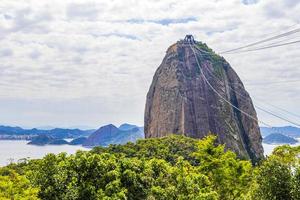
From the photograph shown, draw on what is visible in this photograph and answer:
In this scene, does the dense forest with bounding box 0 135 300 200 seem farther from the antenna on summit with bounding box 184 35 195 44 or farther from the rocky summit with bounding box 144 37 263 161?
the antenna on summit with bounding box 184 35 195 44

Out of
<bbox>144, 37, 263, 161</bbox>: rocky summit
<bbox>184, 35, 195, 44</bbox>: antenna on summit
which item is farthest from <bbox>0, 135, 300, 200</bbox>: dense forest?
<bbox>184, 35, 195, 44</bbox>: antenna on summit

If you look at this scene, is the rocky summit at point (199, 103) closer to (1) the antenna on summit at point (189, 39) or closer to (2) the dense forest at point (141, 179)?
(1) the antenna on summit at point (189, 39)

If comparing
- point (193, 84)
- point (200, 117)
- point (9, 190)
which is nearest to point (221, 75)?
point (193, 84)

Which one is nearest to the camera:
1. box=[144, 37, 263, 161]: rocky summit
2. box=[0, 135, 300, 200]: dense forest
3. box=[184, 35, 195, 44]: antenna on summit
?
box=[0, 135, 300, 200]: dense forest

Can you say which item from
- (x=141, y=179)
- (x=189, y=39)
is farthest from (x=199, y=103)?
(x=141, y=179)

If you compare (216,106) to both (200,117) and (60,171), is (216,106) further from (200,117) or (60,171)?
(60,171)

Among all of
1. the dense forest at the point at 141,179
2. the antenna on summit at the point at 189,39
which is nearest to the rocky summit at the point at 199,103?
the antenna on summit at the point at 189,39

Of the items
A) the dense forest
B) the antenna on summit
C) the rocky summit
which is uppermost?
the antenna on summit

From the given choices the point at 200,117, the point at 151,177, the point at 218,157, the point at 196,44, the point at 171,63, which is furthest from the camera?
the point at 196,44
